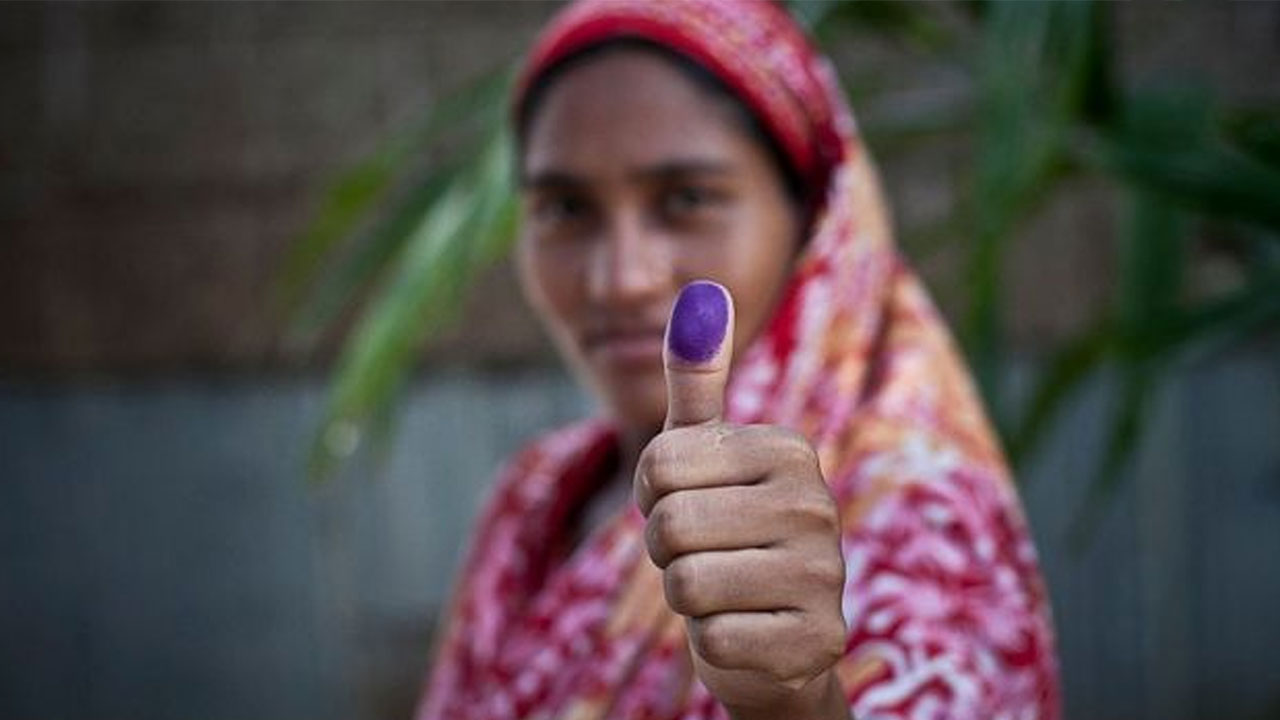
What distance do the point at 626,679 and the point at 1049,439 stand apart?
6.34 ft

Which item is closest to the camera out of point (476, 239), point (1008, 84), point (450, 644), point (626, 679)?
point (626, 679)

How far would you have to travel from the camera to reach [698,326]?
0.78 m

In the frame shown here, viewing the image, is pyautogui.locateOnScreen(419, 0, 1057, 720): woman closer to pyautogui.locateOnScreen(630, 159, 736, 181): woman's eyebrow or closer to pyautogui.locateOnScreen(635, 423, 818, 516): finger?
pyautogui.locateOnScreen(630, 159, 736, 181): woman's eyebrow

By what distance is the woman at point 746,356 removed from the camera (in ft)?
3.64

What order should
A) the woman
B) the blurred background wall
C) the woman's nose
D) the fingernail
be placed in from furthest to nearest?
the blurred background wall → the woman's nose → the woman → the fingernail

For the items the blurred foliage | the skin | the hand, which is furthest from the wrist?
the blurred foliage

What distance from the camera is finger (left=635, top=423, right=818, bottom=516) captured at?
2.62 ft

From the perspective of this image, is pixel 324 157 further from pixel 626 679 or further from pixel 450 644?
pixel 626 679

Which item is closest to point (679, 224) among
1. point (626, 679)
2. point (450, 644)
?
point (626, 679)

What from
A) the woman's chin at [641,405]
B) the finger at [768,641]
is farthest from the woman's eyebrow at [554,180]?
the finger at [768,641]

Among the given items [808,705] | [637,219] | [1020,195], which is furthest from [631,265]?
[1020,195]

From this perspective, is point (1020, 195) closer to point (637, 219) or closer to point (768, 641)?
point (637, 219)

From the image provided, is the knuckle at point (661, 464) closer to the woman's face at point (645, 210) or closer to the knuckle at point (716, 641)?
the knuckle at point (716, 641)

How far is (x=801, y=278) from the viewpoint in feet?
4.24
